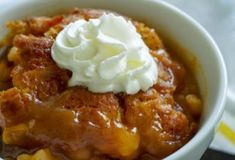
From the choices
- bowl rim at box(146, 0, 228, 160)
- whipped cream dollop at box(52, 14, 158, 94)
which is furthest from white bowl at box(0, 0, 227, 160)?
whipped cream dollop at box(52, 14, 158, 94)

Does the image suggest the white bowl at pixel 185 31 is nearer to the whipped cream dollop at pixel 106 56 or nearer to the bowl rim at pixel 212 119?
the bowl rim at pixel 212 119

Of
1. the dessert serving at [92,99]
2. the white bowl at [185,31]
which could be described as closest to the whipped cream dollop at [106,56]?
the dessert serving at [92,99]

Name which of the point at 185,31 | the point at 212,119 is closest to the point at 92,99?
the point at 212,119

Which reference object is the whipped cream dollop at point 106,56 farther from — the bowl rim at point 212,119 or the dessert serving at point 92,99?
the bowl rim at point 212,119

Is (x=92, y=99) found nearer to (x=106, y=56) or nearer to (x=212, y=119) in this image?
(x=106, y=56)

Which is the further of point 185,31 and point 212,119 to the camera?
point 185,31

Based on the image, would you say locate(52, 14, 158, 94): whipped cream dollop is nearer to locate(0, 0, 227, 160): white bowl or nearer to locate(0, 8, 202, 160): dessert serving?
locate(0, 8, 202, 160): dessert serving
